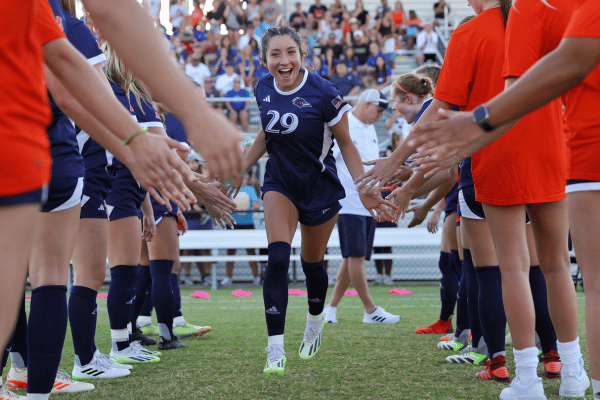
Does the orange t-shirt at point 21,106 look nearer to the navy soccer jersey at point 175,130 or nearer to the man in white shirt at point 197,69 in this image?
the navy soccer jersey at point 175,130

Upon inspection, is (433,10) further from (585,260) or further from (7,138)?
(7,138)

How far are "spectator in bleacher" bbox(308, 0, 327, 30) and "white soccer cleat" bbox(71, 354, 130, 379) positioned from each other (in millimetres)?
15588

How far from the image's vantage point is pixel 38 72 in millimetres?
1279

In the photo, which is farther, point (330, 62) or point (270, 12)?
point (270, 12)

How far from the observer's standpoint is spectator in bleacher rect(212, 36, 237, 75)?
16.1 m

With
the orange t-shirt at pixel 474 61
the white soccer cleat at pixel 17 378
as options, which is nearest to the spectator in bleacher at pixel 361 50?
the orange t-shirt at pixel 474 61

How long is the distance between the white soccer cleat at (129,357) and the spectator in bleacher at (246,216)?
24.1ft

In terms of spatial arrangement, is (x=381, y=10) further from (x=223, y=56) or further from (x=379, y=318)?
(x=379, y=318)

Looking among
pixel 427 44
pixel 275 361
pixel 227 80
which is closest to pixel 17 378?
pixel 275 361

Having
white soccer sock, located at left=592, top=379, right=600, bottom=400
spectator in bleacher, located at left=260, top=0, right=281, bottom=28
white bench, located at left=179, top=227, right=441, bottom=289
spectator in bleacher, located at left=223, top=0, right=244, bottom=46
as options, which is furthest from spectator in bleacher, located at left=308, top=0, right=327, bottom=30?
white soccer sock, located at left=592, top=379, right=600, bottom=400

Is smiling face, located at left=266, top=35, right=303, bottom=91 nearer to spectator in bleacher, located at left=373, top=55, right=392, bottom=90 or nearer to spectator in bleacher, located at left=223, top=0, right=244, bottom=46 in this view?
spectator in bleacher, located at left=373, top=55, right=392, bottom=90

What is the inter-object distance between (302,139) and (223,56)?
40.9 ft

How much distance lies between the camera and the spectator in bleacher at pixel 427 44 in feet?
56.1

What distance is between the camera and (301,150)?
4336 mm
